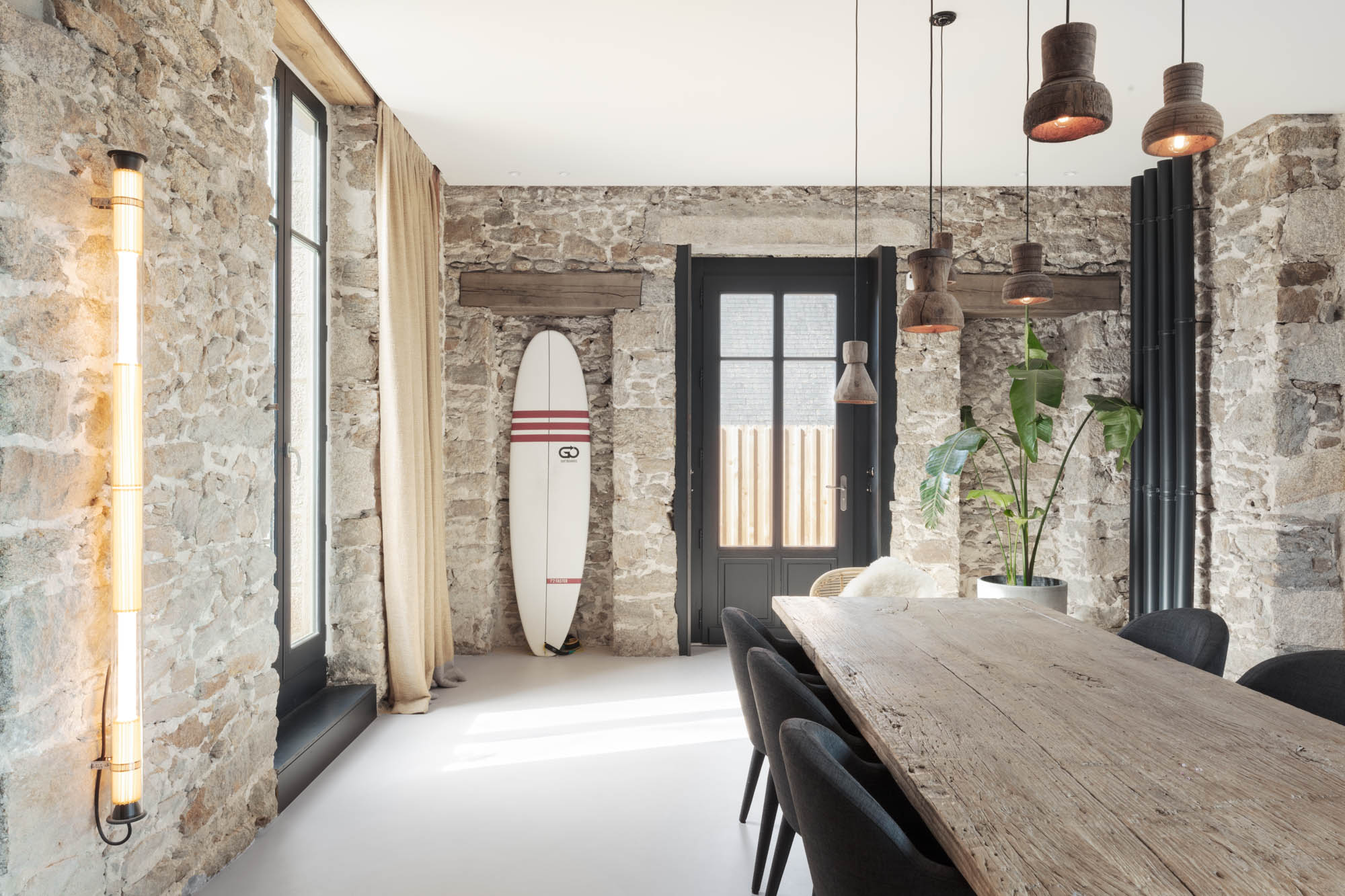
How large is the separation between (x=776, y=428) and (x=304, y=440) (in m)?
2.65

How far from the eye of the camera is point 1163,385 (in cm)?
428

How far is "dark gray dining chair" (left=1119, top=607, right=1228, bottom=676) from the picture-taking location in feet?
7.34

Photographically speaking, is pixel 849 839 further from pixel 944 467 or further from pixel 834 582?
pixel 944 467

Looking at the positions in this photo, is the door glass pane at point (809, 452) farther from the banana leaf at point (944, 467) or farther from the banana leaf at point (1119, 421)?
the banana leaf at point (1119, 421)

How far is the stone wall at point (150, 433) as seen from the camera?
1569 millimetres

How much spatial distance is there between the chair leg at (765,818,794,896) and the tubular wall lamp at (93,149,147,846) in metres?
1.49

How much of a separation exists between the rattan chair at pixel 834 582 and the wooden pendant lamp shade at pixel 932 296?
1.54m

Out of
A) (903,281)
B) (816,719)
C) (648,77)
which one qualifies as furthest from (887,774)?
(903,281)

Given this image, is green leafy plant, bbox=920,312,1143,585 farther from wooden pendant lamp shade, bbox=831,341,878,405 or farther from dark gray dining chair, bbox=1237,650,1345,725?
dark gray dining chair, bbox=1237,650,1345,725

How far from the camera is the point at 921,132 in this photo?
3.89 meters

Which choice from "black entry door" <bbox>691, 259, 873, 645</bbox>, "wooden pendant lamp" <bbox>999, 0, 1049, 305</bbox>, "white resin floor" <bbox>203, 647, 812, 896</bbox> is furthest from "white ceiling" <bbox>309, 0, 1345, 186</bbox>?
"white resin floor" <bbox>203, 647, 812, 896</bbox>

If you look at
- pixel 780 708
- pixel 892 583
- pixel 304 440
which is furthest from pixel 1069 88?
pixel 304 440

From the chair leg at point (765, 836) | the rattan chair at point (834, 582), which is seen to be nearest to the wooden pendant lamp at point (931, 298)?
the chair leg at point (765, 836)

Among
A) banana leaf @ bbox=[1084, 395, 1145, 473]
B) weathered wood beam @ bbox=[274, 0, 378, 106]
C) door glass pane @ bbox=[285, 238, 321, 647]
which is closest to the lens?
weathered wood beam @ bbox=[274, 0, 378, 106]
